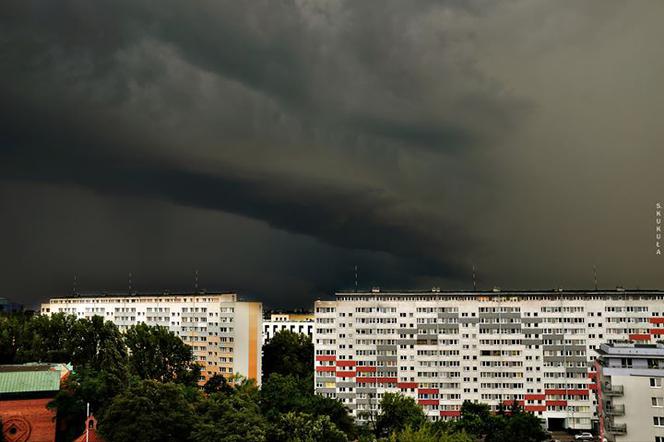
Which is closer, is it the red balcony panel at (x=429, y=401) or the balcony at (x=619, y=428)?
the balcony at (x=619, y=428)

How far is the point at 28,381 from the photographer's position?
63219mm

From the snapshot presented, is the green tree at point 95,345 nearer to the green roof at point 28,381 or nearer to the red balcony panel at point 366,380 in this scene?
the green roof at point 28,381

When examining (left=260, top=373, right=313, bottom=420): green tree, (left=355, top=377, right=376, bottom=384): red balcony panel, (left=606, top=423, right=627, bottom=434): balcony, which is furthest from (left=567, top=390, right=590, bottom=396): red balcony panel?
(left=260, top=373, right=313, bottom=420): green tree

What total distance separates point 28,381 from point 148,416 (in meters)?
15.7

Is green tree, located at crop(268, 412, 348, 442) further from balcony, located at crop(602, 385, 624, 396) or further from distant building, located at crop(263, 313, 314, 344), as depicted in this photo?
distant building, located at crop(263, 313, 314, 344)

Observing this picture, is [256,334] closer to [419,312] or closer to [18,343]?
[419,312]

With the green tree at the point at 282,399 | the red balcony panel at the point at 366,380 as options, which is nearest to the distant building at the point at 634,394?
the green tree at the point at 282,399

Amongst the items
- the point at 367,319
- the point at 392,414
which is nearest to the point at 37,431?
the point at 392,414

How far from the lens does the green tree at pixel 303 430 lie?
60938 millimetres

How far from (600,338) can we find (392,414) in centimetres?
3937

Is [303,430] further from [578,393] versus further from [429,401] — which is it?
[578,393]

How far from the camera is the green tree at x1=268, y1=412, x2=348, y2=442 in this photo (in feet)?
200

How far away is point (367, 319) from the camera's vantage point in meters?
105

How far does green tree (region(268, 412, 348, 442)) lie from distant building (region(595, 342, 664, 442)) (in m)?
26.3
